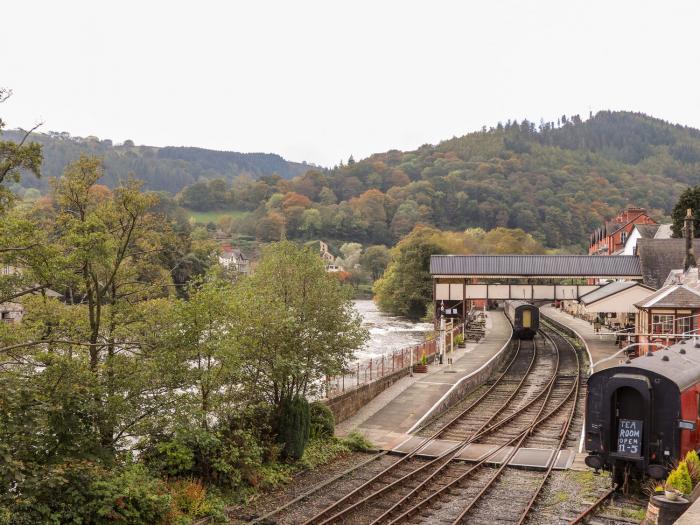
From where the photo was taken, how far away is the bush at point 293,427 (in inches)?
665

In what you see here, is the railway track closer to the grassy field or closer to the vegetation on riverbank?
the vegetation on riverbank

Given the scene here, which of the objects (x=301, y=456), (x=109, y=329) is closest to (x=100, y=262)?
(x=109, y=329)

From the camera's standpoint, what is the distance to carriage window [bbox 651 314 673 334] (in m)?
30.0

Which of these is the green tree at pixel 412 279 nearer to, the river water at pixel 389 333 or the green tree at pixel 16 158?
the river water at pixel 389 333

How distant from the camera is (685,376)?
47.9ft

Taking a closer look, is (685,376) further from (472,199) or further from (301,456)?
(472,199)

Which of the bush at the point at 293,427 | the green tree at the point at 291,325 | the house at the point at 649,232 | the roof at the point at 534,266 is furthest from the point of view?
the house at the point at 649,232

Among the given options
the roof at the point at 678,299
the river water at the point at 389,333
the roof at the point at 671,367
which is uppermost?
the roof at the point at 678,299

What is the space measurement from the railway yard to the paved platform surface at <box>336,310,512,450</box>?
0.74 metres

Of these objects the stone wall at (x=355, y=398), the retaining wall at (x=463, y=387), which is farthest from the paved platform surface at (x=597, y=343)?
the stone wall at (x=355, y=398)

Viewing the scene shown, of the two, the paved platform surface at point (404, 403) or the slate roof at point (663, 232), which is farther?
the slate roof at point (663, 232)

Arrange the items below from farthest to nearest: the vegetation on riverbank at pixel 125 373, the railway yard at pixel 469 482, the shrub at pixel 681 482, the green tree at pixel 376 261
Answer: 1. the green tree at pixel 376 261
2. the railway yard at pixel 469 482
3. the shrub at pixel 681 482
4. the vegetation on riverbank at pixel 125 373

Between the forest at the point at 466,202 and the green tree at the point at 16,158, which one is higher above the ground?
the forest at the point at 466,202

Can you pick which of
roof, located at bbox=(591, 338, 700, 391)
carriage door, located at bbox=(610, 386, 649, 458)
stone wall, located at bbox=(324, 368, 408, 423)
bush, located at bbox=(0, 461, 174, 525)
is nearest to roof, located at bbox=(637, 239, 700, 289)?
stone wall, located at bbox=(324, 368, 408, 423)
